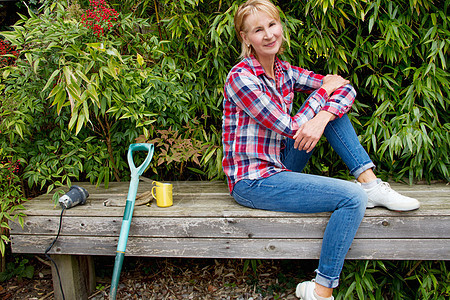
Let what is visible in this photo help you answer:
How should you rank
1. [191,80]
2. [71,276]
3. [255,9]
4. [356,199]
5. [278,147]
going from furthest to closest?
[191,80] < [71,276] < [278,147] < [255,9] < [356,199]

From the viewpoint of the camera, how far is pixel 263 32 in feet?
4.84

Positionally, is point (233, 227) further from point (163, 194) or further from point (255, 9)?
point (255, 9)

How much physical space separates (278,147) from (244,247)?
1.51 feet

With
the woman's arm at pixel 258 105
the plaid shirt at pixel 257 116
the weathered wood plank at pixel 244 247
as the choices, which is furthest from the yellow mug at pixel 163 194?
the woman's arm at pixel 258 105

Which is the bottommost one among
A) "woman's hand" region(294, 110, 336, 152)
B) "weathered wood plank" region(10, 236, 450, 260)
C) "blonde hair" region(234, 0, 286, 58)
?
"weathered wood plank" region(10, 236, 450, 260)

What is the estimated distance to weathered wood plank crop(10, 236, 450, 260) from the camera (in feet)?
4.80

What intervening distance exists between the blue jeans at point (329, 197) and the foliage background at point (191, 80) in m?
0.32

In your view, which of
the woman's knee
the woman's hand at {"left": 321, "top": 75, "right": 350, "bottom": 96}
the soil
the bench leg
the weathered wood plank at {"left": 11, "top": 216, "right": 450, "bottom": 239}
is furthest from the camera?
the soil

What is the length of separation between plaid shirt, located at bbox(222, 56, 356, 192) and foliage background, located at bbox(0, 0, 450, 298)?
1.03ft

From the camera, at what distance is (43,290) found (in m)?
2.00

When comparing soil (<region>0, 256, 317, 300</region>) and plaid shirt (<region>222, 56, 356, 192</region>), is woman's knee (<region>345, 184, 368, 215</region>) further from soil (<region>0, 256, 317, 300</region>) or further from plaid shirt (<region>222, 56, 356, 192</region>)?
soil (<region>0, 256, 317, 300</region>)

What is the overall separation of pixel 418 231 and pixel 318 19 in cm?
113

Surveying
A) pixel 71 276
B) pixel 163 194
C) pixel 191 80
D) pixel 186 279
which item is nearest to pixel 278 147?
pixel 163 194

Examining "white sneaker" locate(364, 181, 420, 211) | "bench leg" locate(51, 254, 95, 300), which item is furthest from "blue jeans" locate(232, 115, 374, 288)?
"bench leg" locate(51, 254, 95, 300)
